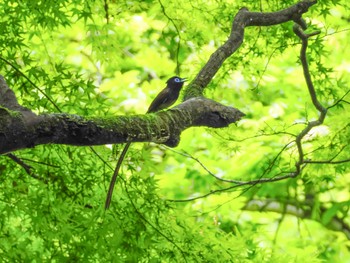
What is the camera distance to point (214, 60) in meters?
2.70

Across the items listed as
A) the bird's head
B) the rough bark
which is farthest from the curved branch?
the bird's head

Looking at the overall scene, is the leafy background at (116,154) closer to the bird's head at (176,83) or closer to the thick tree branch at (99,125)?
the bird's head at (176,83)

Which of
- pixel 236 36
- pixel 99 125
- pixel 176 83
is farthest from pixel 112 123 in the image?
pixel 176 83

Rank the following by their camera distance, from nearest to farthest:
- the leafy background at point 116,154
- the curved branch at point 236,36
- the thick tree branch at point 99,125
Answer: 1. the thick tree branch at point 99,125
2. the curved branch at point 236,36
3. the leafy background at point 116,154

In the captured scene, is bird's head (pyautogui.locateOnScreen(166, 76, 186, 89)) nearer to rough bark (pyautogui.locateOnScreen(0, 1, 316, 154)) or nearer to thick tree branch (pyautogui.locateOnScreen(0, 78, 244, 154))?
rough bark (pyautogui.locateOnScreen(0, 1, 316, 154))

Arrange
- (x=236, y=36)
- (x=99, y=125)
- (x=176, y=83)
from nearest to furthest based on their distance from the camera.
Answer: (x=99, y=125), (x=236, y=36), (x=176, y=83)

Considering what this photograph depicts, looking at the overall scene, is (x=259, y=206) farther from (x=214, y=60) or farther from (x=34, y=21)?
(x=214, y=60)

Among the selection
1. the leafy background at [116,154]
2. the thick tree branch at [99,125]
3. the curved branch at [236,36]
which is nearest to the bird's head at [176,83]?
the leafy background at [116,154]

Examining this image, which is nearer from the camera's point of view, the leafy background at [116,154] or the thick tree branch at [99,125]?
the thick tree branch at [99,125]

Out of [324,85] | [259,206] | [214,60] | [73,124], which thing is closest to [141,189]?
[214,60]

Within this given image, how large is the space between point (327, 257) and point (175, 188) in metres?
1.50

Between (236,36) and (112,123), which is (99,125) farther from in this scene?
(236,36)

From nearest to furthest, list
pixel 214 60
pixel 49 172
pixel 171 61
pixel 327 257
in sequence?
pixel 214 60, pixel 49 172, pixel 327 257, pixel 171 61

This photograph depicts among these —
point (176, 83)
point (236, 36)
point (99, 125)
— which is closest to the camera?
point (99, 125)
